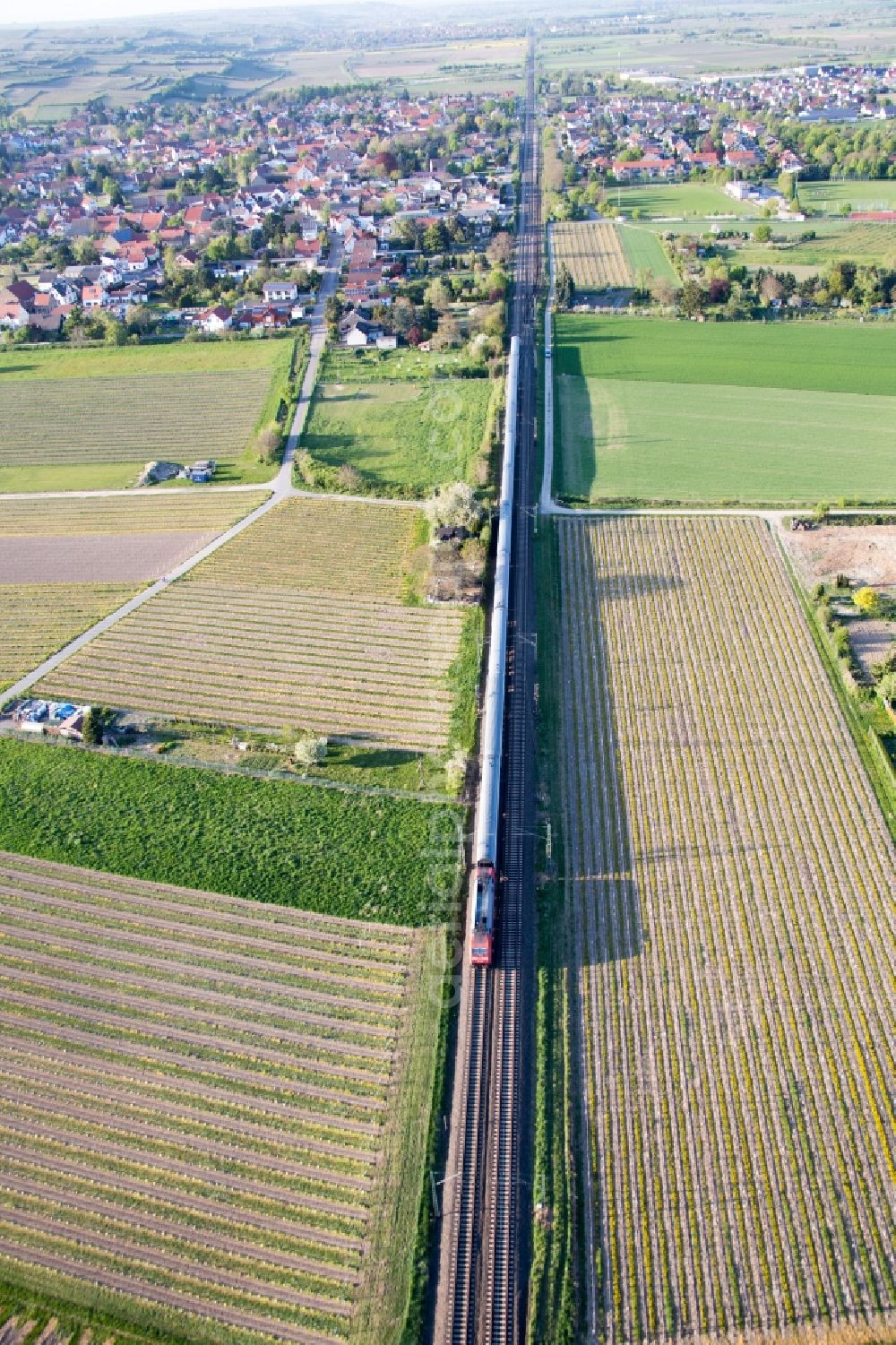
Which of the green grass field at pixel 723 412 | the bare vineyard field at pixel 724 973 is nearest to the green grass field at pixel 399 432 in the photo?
the green grass field at pixel 723 412

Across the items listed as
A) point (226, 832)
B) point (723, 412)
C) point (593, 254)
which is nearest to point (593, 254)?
point (593, 254)

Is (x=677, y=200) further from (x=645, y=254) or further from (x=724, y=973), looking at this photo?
(x=724, y=973)

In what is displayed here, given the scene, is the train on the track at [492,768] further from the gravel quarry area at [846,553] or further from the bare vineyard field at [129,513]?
the bare vineyard field at [129,513]

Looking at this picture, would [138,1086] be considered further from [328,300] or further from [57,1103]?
[328,300]

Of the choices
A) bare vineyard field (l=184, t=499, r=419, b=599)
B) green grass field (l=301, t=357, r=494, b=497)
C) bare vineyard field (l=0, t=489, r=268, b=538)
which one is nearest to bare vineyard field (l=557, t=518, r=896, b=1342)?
bare vineyard field (l=184, t=499, r=419, b=599)

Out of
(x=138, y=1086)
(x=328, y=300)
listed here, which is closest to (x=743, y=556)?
(x=138, y=1086)

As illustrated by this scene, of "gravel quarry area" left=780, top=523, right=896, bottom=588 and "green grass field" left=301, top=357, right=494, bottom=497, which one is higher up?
"green grass field" left=301, top=357, right=494, bottom=497

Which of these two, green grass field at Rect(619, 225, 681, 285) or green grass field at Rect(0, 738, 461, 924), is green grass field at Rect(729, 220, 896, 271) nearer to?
green grass field at Rect(619, 225, 681, 285)
